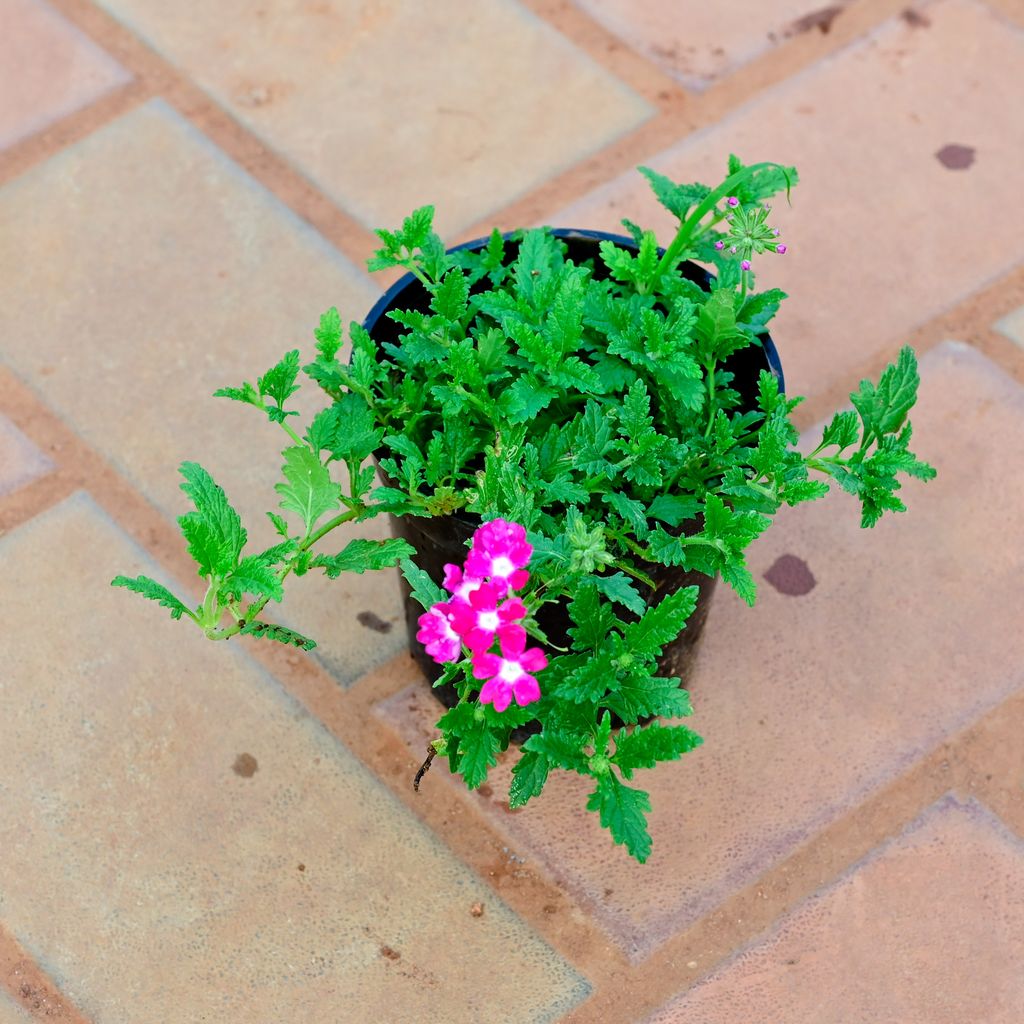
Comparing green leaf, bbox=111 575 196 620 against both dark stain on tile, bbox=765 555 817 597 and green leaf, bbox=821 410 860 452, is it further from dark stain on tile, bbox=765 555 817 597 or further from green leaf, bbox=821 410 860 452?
dark stain on tile, bbox=765 555 817 597

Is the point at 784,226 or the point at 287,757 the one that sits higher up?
the point at 784,226

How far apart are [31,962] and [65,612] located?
49cm

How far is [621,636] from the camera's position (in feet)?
5.47

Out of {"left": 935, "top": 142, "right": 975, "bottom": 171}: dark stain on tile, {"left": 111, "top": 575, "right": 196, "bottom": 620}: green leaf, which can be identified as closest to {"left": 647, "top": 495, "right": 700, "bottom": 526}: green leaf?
{"left": 111, "top": 575, "right": 196, "bottom": 620}: green leaf

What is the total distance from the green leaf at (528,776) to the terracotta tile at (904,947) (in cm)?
46

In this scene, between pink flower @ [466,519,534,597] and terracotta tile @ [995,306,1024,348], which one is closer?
pink flower @ [466,519,534,597]

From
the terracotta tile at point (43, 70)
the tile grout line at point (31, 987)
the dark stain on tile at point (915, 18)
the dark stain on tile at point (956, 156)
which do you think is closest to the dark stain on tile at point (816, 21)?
the dark stain on tile at point (915, 18)

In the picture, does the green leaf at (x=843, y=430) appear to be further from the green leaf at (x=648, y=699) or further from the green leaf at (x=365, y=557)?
the green leaf at (x=365, y=557)

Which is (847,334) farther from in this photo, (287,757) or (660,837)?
(287,757)

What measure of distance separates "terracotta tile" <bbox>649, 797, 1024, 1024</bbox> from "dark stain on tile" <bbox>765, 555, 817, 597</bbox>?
0.37m

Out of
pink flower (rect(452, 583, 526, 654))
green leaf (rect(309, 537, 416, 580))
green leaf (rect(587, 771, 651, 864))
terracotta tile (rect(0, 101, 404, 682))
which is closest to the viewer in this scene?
pink flower (rect(452, 583, 526, 654))

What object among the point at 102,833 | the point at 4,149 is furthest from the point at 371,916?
the point at 4,149

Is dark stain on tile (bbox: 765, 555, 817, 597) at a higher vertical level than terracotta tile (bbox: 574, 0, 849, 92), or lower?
lower

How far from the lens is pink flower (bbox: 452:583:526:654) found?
1.43 meters
